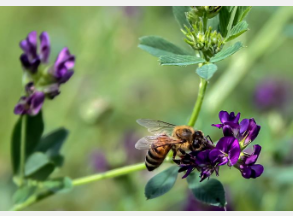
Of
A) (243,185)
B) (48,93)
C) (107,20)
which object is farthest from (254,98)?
(48,93)

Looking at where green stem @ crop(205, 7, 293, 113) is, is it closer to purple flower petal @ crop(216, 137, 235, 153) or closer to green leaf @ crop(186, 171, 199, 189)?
green leaf @ crop(186, 171, 199, 189)

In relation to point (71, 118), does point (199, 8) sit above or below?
above

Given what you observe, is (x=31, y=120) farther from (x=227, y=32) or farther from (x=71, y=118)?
(x=71, y=118)

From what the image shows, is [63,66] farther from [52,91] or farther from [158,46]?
[158,46]

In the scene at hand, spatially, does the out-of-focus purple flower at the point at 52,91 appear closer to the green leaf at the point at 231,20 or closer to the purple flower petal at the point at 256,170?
the green leaf at the point at 231,20

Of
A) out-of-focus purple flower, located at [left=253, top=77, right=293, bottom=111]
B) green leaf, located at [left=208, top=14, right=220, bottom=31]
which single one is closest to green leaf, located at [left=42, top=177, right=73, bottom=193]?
green leaf, located at [left=208, top=14, right=220, bottom=31]

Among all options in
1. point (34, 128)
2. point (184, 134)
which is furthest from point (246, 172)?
point (34, 128)

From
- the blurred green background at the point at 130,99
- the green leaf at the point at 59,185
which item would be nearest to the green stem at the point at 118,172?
the green leaf at the point at 59,185
